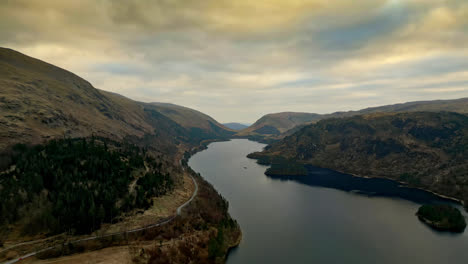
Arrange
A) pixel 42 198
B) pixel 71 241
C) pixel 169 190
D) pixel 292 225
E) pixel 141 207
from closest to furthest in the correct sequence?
pixel 71 241
pixel 42 198
pixel 141 207
pixel 292 225
pixel 169 190

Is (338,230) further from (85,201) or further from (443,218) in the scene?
(85,201)

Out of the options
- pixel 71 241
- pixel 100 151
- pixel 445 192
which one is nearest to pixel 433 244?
pixel 445 192

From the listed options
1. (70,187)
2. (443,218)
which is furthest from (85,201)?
(443,218)

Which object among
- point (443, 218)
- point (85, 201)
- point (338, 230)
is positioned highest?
point (85, 201)

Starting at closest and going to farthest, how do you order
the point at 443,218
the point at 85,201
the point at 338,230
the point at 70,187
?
the point at 85,201 < the point at 70,187 < the point at 338,230 < the point at 443,218

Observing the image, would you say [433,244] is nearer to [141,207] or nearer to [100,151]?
[141,207]

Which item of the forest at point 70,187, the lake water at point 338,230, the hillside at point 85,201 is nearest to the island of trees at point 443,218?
the lake water at point 338,230

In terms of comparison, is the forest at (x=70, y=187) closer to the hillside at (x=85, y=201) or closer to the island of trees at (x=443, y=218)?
the hillside at (x=85, y=201)
